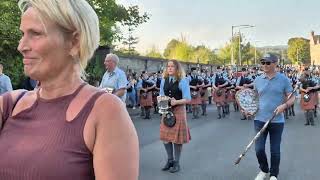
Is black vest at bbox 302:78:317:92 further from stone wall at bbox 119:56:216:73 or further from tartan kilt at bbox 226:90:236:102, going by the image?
stone wall at bbox 119:56:216:73

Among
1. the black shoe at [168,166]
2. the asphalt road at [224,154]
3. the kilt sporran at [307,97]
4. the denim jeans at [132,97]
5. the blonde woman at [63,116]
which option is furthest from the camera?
the denim jeans at [132,97]

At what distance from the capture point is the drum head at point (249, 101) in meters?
7.23

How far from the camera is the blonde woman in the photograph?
5.12 ft

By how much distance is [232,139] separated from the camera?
1235 cm

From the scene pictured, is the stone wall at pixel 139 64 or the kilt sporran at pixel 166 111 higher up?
the stone wall at pixel 139 64

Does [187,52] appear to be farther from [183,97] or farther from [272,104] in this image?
[272,104]

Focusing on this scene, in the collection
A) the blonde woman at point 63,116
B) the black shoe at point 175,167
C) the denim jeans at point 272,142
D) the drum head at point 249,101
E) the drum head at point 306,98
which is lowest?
the black shoe at point 175,167

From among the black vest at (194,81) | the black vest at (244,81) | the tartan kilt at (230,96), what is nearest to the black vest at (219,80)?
the tartan kilt at (230,96)

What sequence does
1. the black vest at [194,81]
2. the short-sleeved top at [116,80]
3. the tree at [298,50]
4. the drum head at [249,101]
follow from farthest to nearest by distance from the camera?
the tree at [298,50] < the black vest at [194,81] < the short-sleeved top at [116,80] < the drum head at [249,101]

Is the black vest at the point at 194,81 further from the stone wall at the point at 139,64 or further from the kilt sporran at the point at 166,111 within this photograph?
the kilt sporran at the point at 166,111

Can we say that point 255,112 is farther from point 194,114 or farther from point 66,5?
point 194,114

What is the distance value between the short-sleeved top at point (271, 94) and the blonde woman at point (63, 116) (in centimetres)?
548

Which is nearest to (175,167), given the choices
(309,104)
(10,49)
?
(10,49)

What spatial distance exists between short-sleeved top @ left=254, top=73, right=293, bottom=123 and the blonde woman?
5477 mm
